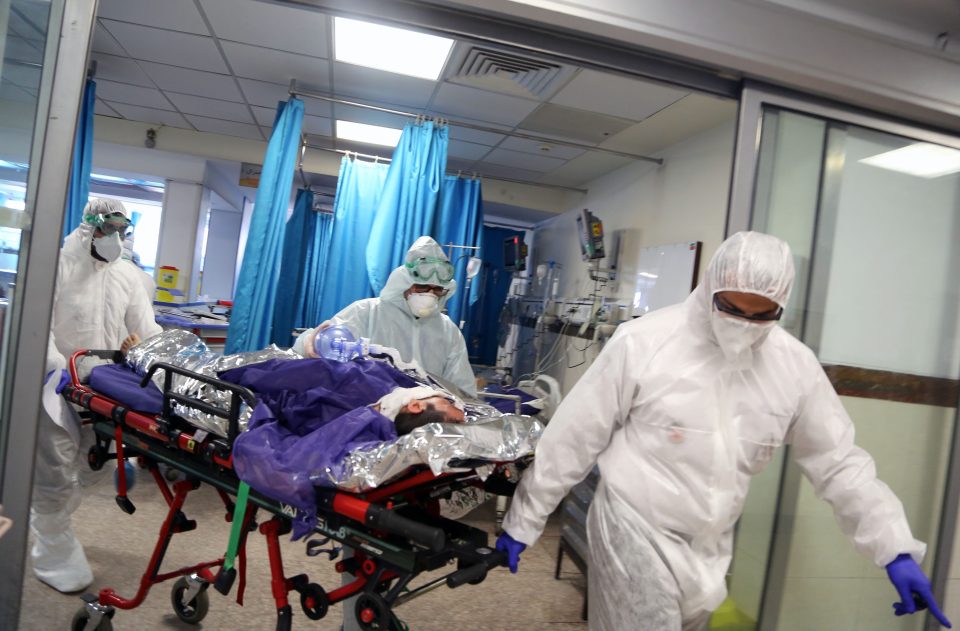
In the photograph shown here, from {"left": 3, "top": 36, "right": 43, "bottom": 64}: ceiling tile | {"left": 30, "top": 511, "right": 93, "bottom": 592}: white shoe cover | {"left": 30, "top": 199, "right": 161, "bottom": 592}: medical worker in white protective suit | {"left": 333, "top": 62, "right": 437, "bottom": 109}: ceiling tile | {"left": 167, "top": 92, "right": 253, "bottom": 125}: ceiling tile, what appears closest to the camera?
{"left": 3, "top": 36, "right": 43, "bottom": 64}: ceiling tile

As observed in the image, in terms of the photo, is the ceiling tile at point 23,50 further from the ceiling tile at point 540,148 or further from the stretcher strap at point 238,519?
the ceiling tile at point 540,148

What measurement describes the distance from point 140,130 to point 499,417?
5.06m

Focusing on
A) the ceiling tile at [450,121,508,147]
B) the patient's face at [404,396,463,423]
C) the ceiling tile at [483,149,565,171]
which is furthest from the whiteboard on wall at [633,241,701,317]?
the patient's face at [404,396,463,423]

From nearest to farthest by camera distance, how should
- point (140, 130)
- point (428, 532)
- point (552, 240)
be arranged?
point (428, 532)
point (140, 130)
point (552, 240)

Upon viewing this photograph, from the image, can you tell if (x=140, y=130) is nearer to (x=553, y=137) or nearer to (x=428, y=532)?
(x=553, y=137)

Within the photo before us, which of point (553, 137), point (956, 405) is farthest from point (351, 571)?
point (553, 137)

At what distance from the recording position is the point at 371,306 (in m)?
2.71

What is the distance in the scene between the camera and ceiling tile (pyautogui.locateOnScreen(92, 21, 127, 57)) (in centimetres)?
318

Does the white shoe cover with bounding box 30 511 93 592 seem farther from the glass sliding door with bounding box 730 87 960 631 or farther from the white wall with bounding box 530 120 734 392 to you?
the white wall with bounding box 530 120 734 392

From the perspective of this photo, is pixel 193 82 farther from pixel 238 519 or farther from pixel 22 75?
pixel 238 519

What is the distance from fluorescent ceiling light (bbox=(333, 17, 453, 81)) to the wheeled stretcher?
76.6 inches

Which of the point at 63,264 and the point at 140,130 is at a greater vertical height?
the point at 140,130

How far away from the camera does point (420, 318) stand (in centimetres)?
270

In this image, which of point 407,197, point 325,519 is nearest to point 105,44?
point 407,197
